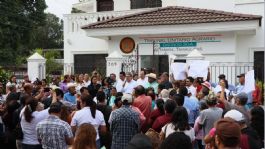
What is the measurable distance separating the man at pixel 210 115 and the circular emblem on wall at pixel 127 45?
1327 cm

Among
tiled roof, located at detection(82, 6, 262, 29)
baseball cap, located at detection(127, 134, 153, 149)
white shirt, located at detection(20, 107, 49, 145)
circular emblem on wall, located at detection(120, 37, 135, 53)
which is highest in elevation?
tiled roof, located at detection(82, 6, 262, 29)

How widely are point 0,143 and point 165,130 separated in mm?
3097

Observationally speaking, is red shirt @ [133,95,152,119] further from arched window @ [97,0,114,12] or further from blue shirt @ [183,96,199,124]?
arched window @ [97,0,114,12]

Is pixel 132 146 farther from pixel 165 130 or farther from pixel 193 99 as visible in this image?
Result: pixel 193 99

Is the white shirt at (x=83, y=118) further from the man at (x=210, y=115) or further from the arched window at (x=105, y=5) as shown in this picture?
the arched window at (x=105, y=5)

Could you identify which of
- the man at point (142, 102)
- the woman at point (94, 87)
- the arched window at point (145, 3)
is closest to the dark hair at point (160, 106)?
the man at point (142, 102)

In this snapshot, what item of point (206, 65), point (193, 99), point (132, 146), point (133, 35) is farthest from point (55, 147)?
point (133, 35)

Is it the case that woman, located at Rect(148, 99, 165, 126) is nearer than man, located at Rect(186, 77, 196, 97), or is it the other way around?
woman, located at Rect(148, 99, 165, 126)

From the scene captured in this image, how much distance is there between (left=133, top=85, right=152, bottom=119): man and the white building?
9.04 meters

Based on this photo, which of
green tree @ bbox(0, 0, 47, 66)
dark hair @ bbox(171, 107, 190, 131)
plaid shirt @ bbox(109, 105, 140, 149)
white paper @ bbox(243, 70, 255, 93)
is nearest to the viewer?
dark hair @ bbox(171, 107, 190, 131)

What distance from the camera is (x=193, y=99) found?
28.8 feet

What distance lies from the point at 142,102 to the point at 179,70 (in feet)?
14.4

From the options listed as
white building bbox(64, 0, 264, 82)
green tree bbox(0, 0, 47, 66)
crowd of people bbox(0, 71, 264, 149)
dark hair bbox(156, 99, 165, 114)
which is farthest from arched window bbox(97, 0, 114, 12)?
dark hair bbox(156, 99, 165, 114)

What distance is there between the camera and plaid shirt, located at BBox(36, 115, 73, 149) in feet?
20.6
